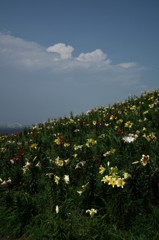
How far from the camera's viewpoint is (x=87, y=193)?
5918mm

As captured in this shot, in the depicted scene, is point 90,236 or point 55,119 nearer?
point 90,236

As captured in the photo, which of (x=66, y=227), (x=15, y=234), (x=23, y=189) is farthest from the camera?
(x=23, y=189)

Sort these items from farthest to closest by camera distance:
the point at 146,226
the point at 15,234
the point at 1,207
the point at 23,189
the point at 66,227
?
the point at 23,189 → the point at 1,207 → the point at 15,234 → the point at 66,227 → the point at 146,226

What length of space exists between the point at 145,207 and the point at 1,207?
2.68 m

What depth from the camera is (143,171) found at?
6031mm

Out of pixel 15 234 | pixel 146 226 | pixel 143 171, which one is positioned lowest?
pixel 15 234

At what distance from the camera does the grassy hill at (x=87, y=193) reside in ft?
17.0

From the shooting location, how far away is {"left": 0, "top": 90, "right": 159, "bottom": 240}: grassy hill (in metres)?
5.18

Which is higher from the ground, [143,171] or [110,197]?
[143,171]

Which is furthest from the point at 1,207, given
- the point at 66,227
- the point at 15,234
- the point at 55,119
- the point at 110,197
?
the point at 55,119

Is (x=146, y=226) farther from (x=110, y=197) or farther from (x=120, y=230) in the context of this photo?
(x=110, y=197)

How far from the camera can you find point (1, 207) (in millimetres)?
6438

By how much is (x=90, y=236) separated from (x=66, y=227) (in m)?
0.45

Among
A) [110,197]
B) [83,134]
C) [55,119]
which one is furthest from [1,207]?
[55,119]
